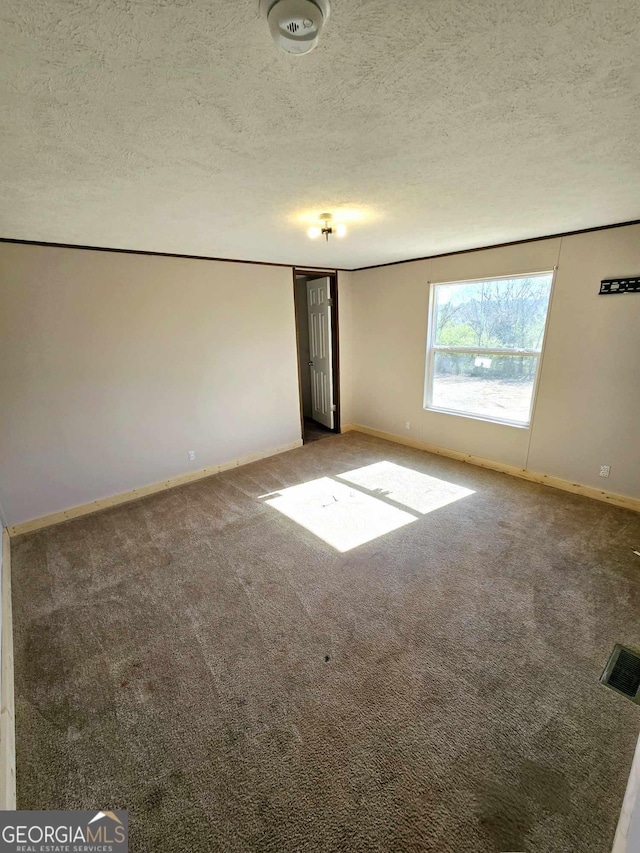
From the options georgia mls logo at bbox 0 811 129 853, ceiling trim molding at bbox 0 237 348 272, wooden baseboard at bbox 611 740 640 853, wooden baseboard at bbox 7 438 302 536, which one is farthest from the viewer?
wooden baseboard at bbox 7 438 302 536

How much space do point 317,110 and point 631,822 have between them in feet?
7.94

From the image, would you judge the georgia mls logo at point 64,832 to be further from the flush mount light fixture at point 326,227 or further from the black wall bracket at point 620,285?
the black wall bracket at point 620,285

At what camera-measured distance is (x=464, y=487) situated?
11.7ft

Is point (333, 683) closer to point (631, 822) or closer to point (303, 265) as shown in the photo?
point (631, 822)

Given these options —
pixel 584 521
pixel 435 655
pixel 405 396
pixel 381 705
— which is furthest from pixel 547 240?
pixel 381 705

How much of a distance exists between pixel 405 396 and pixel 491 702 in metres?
3.60

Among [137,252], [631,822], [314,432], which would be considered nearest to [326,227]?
[137,252]

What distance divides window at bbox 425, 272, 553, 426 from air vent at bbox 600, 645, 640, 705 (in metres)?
2.31

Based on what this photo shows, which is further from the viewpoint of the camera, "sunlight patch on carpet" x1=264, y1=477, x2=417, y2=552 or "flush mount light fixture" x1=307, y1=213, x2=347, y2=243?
"sunlight patch on carpet" x1=264, y1=477, x2=417, y2=552

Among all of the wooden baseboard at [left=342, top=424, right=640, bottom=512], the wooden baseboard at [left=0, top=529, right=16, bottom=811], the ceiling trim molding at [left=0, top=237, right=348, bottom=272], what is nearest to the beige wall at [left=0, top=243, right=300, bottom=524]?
the ceiling trim molding at [left=0, top=237, right=348, bottom=272]

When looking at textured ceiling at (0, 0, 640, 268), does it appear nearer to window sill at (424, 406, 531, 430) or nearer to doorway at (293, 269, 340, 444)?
window sill at (424, 406, 531, 430)

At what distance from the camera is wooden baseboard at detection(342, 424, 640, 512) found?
3088 mm

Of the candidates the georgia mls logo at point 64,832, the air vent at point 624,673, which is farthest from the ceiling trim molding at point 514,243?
the georgia mls logo at point 64,832

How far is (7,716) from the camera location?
4.88 ft
